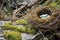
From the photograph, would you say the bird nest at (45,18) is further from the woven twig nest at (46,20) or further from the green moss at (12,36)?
the green moss at (12,36)

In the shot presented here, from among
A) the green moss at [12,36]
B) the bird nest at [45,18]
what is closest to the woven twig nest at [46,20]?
the bird nest at [45,18]

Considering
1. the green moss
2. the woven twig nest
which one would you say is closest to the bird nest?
the woven twig nest

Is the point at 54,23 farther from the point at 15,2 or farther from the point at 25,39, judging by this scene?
the point at 15,2

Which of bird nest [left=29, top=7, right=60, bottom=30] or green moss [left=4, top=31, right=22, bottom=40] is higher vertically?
bird nest [left=29, top=7, right=60, bottom=30]

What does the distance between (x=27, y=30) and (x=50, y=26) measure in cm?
45

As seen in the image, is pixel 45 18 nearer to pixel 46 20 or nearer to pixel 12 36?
pixel 46 20

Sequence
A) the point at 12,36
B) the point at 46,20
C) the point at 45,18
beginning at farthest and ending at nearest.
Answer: the point at 45,18
the point at 46,20
the point at 12,36

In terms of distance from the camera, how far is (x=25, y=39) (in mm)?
4527

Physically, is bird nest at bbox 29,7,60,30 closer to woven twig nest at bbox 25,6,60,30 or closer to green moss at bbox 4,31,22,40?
woven twig nest at bbox 25,6,60,30

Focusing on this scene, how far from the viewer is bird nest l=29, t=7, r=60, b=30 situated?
4.70m

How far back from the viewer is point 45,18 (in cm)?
488

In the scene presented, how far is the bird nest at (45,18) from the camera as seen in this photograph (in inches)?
185

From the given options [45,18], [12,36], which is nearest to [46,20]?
[45,18]

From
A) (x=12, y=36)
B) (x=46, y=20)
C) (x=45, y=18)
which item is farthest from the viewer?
(x=45, y=18)
